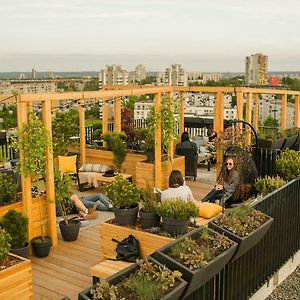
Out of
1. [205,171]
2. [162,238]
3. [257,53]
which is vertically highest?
[257,53]

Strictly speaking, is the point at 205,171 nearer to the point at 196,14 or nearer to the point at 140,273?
the point at 140,273

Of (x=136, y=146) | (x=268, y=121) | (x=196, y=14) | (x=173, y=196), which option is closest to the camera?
(x=173, y=196)

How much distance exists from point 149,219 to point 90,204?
2.89 meters

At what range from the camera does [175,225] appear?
4770mm

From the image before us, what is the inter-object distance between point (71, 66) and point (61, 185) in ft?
134

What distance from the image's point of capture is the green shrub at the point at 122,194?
529 centimetres

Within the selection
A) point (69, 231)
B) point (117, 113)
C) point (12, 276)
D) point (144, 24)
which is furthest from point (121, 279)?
point (144, 24)

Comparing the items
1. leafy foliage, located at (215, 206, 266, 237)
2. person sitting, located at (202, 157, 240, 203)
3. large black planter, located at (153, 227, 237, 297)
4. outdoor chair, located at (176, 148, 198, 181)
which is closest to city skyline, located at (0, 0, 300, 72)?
outdoor chair, located at (176, 148, 198, 181)

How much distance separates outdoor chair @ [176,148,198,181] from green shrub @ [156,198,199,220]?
216 inches

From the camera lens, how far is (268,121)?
17000 mm

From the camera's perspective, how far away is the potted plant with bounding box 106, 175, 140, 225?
205 inches

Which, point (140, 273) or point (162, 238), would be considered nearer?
point (140, 273)

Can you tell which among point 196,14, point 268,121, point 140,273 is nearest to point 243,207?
point 140,273

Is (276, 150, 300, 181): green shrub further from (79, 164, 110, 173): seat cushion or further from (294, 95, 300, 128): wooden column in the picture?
(294, 95, 300, 128): wooden column
